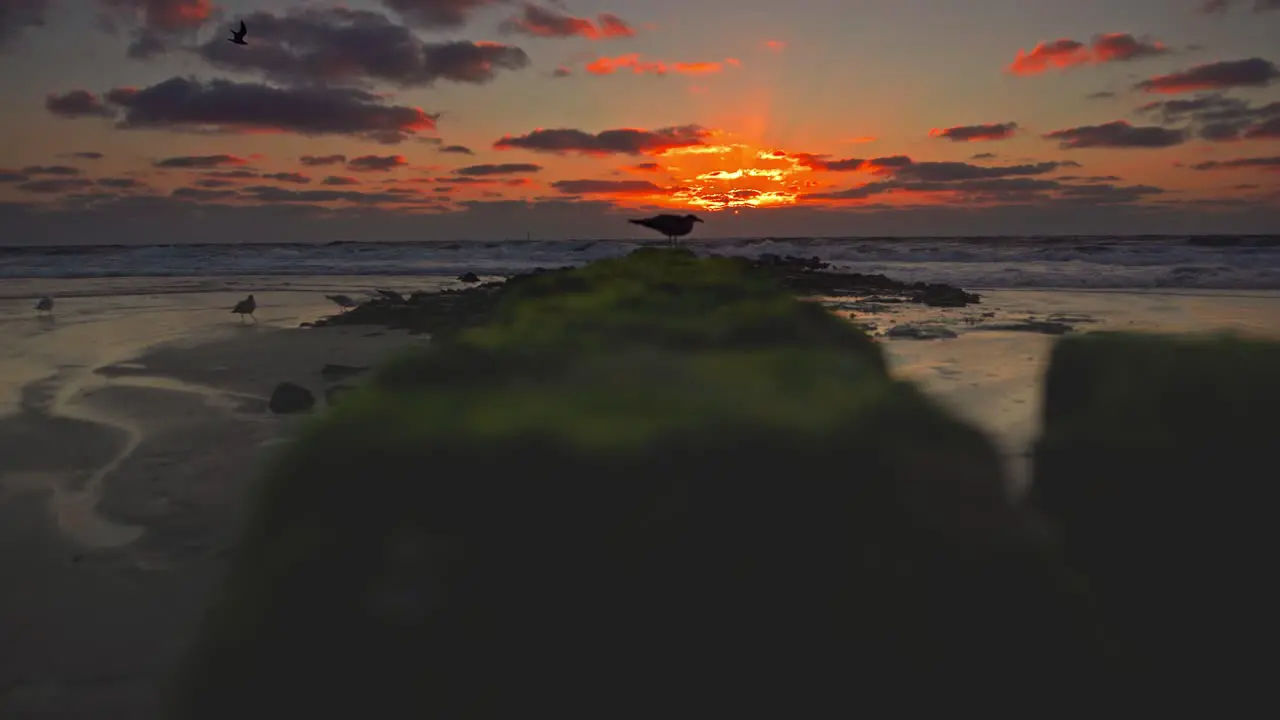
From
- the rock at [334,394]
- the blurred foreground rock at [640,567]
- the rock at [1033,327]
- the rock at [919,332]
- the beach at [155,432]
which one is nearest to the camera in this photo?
the blurred foreground rock at [640,567]

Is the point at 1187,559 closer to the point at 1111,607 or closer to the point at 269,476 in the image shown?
the point at 1111,607

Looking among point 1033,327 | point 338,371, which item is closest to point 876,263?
point 1033,327

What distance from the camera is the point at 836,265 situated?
94.0ft

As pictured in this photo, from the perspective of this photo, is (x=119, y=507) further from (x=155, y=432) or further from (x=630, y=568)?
(x=630, y=568)

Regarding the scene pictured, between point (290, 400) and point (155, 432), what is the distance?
77cm

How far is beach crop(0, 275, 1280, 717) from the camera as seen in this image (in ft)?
7.30

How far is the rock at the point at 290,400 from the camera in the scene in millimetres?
5273

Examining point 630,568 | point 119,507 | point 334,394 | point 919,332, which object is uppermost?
point 630,568

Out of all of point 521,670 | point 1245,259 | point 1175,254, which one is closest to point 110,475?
point 521,670

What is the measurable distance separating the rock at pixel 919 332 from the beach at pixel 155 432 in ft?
0.13

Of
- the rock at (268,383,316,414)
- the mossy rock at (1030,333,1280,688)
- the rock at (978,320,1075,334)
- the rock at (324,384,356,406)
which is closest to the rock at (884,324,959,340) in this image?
the rock at (978,320,1075,334)

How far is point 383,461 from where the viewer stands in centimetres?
133

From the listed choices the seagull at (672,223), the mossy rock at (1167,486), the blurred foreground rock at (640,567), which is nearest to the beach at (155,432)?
the mossy rock at (1167,486)

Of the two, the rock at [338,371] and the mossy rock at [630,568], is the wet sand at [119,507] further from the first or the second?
the mossy rock at [630,568]
